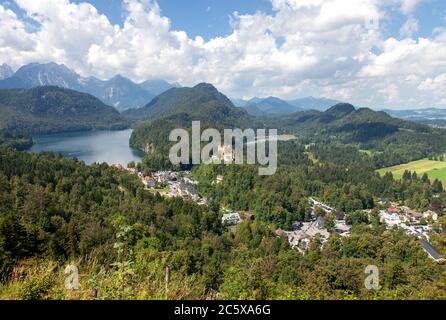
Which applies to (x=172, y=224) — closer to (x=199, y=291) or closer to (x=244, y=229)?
(x=244, y=229)

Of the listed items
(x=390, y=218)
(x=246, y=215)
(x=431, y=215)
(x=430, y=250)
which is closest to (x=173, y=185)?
(x=246, y=215)

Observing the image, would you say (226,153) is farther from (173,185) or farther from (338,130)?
(338,130)

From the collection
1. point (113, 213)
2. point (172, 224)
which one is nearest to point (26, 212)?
point (113, 213)

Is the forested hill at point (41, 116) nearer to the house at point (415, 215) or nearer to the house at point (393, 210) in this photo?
the house at point (393, 210)

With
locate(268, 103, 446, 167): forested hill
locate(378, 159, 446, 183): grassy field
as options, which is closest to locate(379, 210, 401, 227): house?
locate(378, 159, 446, 183): grassy field

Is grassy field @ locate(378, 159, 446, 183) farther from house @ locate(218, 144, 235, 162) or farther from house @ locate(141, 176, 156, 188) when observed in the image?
house @ locate(141, 176, 156, 188)

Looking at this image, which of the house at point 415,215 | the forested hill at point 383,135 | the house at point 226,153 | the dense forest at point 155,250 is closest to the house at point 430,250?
the dense forest at point 155,250
